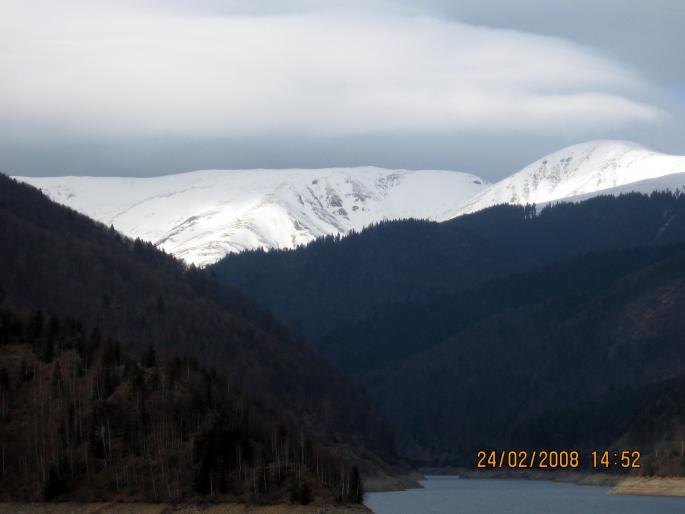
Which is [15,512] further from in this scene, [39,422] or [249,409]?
[249,409]

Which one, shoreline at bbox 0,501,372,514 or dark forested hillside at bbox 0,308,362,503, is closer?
shoreline at bbox 0,501,372,514

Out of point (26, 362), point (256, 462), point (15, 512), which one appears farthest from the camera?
point (26, 362)

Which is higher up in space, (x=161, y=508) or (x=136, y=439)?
(x=136, y=439)

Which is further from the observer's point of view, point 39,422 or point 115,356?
point 115,356

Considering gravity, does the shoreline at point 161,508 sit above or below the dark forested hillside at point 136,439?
below

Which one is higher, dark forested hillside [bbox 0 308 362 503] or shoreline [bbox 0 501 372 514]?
dark forested hillside [bbox 0 308 362 503]

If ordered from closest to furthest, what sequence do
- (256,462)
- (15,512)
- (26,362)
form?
(15,512) < (256,462) < (26,362)

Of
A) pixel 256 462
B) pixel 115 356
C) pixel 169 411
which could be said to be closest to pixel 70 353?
pixel 115 356

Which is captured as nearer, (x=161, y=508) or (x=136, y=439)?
(x=161, y=508)
